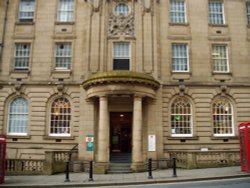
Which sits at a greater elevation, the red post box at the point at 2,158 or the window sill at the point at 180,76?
the window sill at the point at 180,76

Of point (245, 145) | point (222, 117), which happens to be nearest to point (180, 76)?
point (222, 117)

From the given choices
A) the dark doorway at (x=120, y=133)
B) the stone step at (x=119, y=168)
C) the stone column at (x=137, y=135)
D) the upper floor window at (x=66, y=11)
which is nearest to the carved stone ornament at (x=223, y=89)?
the stone column at (x=137, y=135)

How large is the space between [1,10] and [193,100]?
1850cm

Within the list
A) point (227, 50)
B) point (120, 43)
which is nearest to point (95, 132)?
point (120, 43)

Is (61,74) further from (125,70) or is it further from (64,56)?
(125,70)

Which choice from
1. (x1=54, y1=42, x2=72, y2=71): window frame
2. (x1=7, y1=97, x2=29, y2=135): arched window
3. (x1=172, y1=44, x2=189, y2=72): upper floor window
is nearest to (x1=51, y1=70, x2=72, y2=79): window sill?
(x1=54, y1=42, x2=72, y2=71): window frame

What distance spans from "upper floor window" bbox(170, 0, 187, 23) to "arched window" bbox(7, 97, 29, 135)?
14650mm

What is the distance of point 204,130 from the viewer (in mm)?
20969

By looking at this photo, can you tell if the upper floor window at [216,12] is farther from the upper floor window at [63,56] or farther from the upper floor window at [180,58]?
the upper floor window at [63,56]

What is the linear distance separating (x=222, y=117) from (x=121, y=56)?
388 inches

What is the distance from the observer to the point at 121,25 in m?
21.6

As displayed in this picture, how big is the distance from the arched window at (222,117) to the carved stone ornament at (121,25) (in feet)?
30.7

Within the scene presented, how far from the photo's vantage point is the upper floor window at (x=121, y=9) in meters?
22.0

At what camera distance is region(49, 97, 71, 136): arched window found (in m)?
21.2
